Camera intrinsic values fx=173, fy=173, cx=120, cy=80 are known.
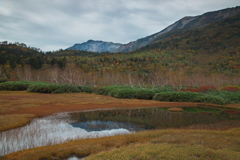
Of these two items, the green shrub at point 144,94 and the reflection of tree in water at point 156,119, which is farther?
the green shrub at point 144,94

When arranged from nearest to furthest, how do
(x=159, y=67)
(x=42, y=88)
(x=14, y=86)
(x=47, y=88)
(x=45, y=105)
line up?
(x=45, y=105), (x=47, y=88), (x=42, y=88), (x=14, y=86), (x=159, y=67)

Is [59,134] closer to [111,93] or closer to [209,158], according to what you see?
[209,158]

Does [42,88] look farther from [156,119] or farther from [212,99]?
[212,99]

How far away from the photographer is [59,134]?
59.7ft

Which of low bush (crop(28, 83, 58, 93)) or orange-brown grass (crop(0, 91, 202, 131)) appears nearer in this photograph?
orange-brown grass (crop(0, 91, 202, 131))

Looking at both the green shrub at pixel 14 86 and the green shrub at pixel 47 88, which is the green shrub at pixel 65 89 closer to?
the green shrub at pixel 47 88

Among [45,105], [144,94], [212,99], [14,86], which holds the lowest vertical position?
[212,99]

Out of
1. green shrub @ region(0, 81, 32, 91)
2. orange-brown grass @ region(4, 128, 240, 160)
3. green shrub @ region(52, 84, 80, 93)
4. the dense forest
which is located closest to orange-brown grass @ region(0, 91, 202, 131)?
orange-brown grass @ region(4, 128, 240, 160)

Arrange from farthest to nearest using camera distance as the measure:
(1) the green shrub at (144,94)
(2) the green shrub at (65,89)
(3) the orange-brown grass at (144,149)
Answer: (2) the green shrub at (65,89), (1) the green shrub at (144,94), (3) the orange-brown grass at (144,149)

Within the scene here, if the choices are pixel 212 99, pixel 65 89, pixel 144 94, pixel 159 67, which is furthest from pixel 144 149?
pixel 159 67

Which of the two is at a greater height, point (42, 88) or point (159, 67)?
point (159, 67)

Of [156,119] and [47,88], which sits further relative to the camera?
[47,88]

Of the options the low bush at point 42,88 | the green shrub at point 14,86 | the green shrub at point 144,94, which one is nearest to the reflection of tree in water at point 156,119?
the green shrub at point 144,94

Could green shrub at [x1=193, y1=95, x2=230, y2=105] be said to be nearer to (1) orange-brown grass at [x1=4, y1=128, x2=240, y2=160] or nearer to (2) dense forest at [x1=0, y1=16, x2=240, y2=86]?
(1) orange-brown grass at [x1=4, y1=128, x2=240, y2=160]
